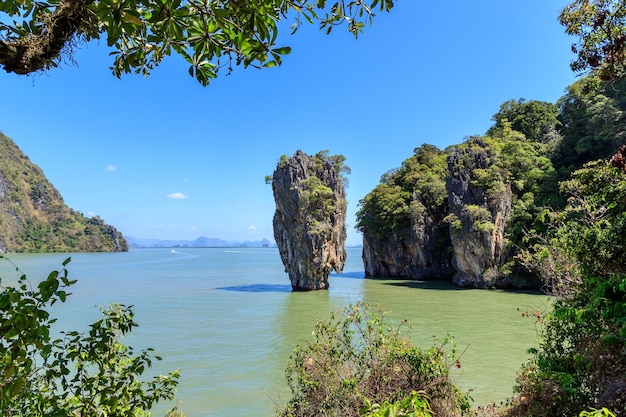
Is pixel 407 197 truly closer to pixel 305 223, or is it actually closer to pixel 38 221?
pixel 305 223

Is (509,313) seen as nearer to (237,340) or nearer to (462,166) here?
(237,340)

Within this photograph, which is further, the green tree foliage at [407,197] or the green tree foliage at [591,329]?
the green tree foliage at [407,197]

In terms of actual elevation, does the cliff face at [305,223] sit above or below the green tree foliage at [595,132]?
below

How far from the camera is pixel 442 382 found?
4691 millimetres

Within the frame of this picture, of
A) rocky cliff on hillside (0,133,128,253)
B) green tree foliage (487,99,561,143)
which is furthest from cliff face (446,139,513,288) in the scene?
A: rocky cliff on hillside (0,133,128,253)

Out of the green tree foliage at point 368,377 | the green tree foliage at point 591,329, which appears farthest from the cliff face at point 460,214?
the green tree foliage at point 368,377

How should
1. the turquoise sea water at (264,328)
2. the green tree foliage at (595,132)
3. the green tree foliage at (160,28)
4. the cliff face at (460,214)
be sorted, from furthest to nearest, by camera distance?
the cliff face at (460,214), the green tree foliage at (595,132), the turquoise sea water at (264,328), the green tree foliage at (160,28)

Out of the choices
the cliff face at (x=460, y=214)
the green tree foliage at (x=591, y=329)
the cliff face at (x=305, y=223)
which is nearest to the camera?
the green tree foliage at (x=591, y=329)

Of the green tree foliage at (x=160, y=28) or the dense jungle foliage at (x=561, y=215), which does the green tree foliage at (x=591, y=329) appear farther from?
the green tree foliage at (x=160, y=28)

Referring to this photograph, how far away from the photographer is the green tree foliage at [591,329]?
3912mm

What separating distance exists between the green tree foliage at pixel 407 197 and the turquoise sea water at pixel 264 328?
776 cm

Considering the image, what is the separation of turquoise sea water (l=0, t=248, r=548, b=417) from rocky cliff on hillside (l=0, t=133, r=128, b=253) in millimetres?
101540

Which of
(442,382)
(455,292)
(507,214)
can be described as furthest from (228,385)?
(507,214)

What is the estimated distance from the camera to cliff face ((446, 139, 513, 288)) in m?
26.5
